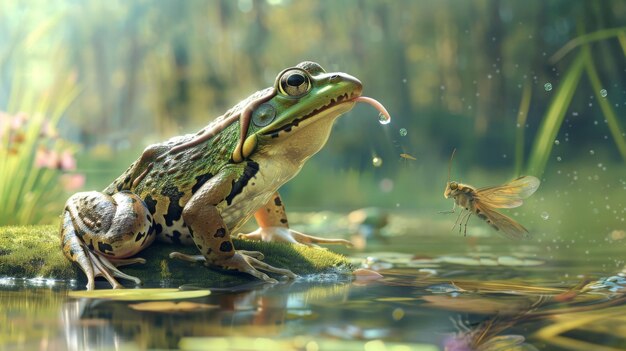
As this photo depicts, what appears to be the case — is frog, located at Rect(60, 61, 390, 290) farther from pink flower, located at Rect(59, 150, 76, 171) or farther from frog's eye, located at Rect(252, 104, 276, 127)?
pink flower, located at Rect(59, 150, 76, 171)

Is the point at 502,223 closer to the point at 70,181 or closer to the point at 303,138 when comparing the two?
the point at 303,138

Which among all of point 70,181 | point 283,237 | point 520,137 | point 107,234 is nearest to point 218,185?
point 107,234

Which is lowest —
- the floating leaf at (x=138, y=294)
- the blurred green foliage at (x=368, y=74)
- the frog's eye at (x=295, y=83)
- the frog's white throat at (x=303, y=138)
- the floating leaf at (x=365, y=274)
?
the floating leaf at (x=138, y=294)

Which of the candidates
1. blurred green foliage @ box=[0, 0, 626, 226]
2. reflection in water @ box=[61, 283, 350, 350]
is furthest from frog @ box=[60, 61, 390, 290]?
blurred green foliage @ box=[0, 0, 626, 226]

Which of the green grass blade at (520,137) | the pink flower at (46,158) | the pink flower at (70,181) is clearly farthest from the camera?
the pink flower at (70,181)

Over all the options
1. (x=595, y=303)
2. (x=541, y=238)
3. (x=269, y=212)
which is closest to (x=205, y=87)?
(x=541, y=238)

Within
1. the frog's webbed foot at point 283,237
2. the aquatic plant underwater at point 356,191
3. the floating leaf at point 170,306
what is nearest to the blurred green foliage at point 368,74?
the aquatic plant underwater at point 356,191

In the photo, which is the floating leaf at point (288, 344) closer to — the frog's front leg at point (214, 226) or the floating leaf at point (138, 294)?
the floating leaf at point (138, 294)
